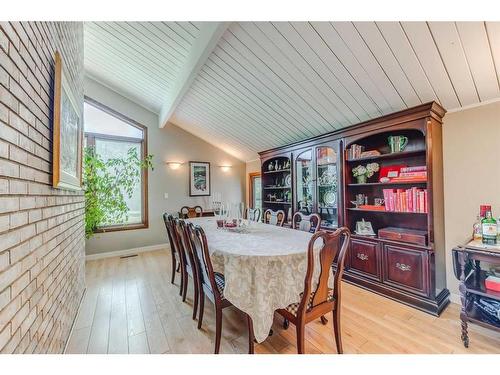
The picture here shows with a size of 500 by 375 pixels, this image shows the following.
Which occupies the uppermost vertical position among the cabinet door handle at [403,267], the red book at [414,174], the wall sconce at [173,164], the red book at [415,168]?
the wall sconce at [173,164]

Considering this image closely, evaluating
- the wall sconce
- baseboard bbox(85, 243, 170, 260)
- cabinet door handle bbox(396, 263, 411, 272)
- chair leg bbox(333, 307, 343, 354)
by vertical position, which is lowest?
baseboard bbox(85, 243, 170, 260)

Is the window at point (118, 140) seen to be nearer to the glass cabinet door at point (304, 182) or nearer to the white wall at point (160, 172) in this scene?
the white wall at point (160, 172)

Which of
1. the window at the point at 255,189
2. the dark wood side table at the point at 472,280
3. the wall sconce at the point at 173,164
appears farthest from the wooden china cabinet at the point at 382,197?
the wall sconce at the point at 173,164

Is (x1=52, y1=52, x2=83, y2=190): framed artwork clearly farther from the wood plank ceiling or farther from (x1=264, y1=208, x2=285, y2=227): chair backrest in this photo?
Answer: (x1=264, y1=208, x2=285, y2=227): chair backrest

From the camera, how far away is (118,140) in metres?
4.69

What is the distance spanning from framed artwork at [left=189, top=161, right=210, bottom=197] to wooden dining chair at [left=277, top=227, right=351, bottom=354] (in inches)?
161

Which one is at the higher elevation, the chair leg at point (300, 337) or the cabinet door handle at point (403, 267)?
the cabinet door handle at point (403, 267)

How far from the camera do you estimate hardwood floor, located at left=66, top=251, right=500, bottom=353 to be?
5.88 feet

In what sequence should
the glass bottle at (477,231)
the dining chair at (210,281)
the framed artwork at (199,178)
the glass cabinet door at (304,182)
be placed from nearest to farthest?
the dining chair at (210,281), the glass bottle at (477,231), the glass cabinet door at (304,182), the framed artwork at (199,178)

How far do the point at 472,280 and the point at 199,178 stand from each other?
15.7 feet

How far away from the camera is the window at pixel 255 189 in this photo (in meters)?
5.62

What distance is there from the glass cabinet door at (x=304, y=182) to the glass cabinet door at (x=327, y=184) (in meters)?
0.16

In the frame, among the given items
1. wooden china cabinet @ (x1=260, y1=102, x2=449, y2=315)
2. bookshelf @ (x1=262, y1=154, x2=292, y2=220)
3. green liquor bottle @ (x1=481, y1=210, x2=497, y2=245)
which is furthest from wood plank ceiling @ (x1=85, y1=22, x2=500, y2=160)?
green liquor bottle @ (x1=481, y1=210, x2=497, y2=245)
